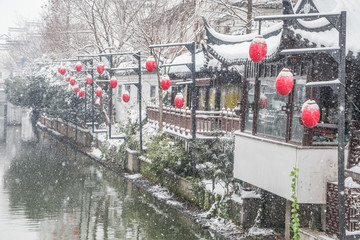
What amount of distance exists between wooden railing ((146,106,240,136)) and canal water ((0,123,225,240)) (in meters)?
2.88

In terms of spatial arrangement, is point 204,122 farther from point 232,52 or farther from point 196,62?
point 196,62

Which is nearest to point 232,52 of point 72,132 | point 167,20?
point 167,20

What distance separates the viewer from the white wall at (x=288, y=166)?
11.8m

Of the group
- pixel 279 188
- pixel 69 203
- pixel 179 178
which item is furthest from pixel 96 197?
pixel 279 188

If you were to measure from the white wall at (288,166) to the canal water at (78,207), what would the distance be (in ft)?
7.87

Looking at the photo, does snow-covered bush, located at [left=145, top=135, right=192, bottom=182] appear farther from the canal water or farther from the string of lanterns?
the string of lanterns

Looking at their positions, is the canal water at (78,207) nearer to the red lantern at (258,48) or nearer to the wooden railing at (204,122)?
the wooden railing at (204,122)

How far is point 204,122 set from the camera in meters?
18.8

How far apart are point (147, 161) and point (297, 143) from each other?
1180 centimetres

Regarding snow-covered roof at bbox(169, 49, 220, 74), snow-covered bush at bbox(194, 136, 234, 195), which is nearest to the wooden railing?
snow-covered bush at bbox(194, 136, 234, 195)

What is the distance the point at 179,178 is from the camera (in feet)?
64.0

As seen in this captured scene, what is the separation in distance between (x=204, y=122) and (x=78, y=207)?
5303 millimetres

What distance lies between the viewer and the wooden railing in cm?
1752

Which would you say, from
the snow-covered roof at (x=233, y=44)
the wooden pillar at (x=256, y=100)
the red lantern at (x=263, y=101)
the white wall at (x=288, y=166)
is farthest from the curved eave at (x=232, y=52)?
the white wall at (x=288, y=166)
